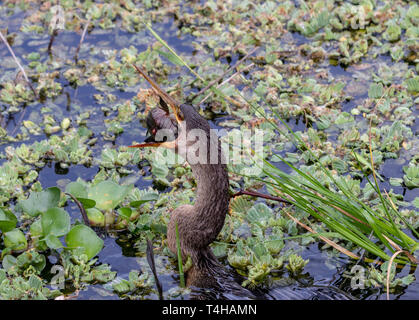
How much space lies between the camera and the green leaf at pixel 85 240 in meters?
4.12

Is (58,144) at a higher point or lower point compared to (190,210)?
higher

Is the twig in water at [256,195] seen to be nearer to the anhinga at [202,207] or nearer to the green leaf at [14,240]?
the anhinga at [202,207]

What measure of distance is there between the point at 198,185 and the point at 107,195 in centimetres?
91

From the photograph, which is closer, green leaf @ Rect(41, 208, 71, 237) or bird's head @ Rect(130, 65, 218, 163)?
bird's head @ Rect(130, 65, 218, 163)

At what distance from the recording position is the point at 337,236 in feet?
13.3

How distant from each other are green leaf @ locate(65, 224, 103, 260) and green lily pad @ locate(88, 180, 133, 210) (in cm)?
35

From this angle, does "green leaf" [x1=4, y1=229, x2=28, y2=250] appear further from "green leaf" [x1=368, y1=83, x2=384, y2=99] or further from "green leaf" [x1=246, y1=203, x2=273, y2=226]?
"green leaf" [x1=368, y1=83, x2=384, y2=99]

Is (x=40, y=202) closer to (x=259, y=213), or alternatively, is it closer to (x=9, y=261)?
(x=9, y=261)

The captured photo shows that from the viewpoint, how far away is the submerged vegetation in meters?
4.04

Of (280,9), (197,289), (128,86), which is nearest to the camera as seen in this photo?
(197,289)

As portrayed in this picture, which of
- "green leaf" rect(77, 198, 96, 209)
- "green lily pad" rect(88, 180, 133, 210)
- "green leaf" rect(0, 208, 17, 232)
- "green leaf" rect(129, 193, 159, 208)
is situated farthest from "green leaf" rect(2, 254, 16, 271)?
"green leaf" rect(129, 193, 159, 208)

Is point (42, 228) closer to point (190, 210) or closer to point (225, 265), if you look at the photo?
point (190, 210)
